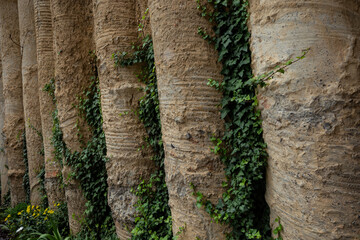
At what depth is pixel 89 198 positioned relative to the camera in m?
4.47

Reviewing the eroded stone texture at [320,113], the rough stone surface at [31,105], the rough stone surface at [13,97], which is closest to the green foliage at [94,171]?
the rough stone surface at [31,105]

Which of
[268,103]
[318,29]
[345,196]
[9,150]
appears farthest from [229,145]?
[9,150]

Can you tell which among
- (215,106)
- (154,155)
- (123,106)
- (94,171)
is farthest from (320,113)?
(94,171)

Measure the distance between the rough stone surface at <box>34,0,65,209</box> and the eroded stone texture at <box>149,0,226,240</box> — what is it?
3736 mm

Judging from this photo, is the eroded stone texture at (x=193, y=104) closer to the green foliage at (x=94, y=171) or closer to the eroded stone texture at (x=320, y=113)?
the eroded stone texture at (x=320, y=113)

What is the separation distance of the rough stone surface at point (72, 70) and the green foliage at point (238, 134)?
8.89ft

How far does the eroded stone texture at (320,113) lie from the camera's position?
202 cm

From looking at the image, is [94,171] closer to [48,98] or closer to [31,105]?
[48,98]

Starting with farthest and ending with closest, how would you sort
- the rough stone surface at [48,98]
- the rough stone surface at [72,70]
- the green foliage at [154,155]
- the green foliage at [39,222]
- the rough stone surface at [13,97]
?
1. the rough stone surface at [13,97]
2. the rough stone surface at [48,98]
3. the green foliage at [39,222]
4. the rough stone surface at [72,70]
5. the green foliage at [154,155]

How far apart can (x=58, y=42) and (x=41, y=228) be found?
3523 millimetres

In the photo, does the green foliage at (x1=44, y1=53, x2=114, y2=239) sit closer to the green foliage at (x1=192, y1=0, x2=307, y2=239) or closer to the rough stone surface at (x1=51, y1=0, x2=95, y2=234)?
the rough stone surface at (x1=51, y1=0, x2=95, y2=234)

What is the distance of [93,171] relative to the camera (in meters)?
→ 4.45

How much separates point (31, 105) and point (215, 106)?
18.0 feet

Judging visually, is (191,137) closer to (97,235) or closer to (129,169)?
(129,169)
